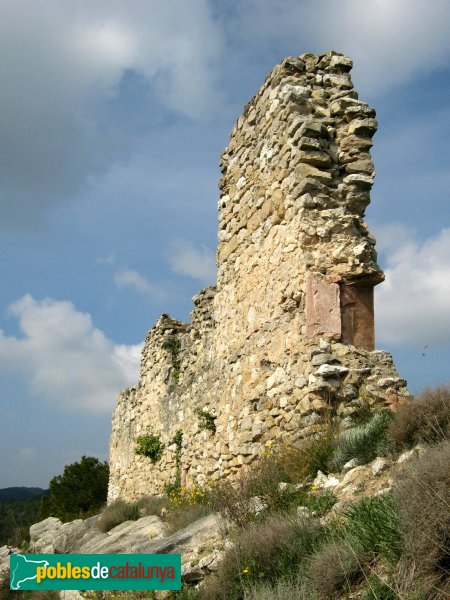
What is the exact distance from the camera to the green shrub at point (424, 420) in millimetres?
4617

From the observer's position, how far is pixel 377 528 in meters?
3.62

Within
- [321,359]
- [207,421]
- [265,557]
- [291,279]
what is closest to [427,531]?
[265,557]

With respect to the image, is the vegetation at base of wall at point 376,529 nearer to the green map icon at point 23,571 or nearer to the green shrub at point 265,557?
the green shrub at point 265,557

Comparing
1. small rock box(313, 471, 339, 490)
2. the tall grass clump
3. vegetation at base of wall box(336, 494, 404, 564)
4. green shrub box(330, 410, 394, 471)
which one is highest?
green shrub box(330, 410, 394, 471)

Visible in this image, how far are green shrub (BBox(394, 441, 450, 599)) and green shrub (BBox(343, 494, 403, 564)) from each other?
13 centimetres

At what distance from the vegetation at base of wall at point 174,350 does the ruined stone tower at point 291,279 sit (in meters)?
1.79

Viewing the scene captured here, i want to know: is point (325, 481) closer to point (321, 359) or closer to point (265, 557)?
point (265, 557)

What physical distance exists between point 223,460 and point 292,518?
12.3 ft

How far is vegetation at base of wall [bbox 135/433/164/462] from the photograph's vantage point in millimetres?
11148

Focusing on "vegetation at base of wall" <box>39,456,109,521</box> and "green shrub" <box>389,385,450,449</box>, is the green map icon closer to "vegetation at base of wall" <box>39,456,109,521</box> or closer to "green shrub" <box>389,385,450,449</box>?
"green shrub" <box>389,385,450,449</box>

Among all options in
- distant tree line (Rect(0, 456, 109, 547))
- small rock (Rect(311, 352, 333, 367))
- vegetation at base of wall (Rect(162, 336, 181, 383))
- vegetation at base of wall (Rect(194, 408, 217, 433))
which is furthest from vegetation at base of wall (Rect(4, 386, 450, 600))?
distant tree line (Rect(0, 456, 109, 547))

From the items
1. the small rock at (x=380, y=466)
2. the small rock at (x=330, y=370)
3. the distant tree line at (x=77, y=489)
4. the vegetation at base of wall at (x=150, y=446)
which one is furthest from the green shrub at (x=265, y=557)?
the distant tree line at (x=77, y=489)

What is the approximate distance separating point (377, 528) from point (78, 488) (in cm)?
1811

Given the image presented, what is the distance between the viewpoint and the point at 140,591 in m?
4.87
